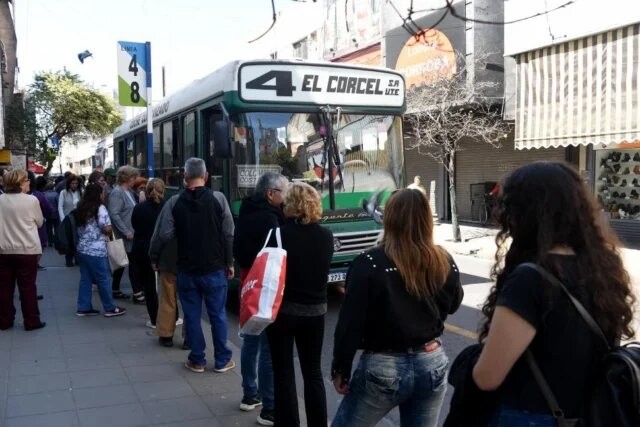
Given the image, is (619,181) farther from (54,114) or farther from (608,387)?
(54,114)

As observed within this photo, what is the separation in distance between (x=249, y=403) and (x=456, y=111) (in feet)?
40.7

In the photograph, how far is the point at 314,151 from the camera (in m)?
7.75

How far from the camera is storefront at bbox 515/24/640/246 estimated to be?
459 inches

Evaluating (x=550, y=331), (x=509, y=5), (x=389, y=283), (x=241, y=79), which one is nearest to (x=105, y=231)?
(x=241, y=79)

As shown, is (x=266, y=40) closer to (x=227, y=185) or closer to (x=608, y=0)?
(x=608, y=0)

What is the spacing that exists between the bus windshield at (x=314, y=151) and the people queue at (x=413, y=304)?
7.25 feet

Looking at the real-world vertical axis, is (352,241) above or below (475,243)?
above

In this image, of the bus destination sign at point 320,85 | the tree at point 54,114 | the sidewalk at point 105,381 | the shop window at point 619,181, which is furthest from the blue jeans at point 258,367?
the tree at point 54,114

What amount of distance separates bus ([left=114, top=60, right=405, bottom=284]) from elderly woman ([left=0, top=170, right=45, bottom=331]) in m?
2.18

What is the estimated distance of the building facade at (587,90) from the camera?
11656 mm

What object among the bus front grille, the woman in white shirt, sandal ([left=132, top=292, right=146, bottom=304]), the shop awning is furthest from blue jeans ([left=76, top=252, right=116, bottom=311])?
the shop awning

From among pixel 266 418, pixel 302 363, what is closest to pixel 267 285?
pixel 302 363

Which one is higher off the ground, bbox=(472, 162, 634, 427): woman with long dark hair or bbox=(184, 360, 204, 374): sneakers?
bbox=(472, 162, 634, 427): woman with long dark hair

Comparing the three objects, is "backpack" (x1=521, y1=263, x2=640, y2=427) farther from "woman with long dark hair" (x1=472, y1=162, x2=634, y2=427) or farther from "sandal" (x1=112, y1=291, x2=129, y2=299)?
"sandal" (x1=112, y1=291, x2=129, y2=299)
